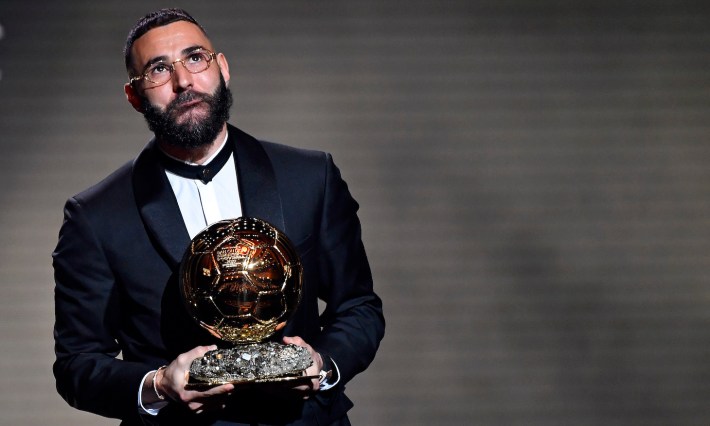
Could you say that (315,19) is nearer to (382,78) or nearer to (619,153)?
(382,78)

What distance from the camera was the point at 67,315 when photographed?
2221 millimetres

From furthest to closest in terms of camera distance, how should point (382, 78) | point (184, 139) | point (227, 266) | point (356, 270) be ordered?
1. point (382, 78)
2. point (356, 270)
3. point (184, 139)
4. point (227, 266)

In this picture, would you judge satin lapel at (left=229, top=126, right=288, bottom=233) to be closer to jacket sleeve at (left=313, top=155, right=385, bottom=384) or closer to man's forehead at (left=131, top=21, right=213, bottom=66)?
jacket sleeve at (left=313, top=155, right=385, bottom=384)

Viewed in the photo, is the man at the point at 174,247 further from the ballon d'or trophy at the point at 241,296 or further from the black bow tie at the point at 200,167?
the ballon d'or trophy at the point at 241,296

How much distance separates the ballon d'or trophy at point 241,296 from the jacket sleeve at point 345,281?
1.20 ft

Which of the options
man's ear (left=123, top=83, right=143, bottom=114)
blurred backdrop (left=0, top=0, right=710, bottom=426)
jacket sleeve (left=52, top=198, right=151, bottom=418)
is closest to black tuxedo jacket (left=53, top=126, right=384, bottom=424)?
jacket sleeve (left=52, top=198, right=151, bottom=418)

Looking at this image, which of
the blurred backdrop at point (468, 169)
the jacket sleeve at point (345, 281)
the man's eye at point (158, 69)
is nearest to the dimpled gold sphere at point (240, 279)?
the jacket sleeve at point (345, 281)

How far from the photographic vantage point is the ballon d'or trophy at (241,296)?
1.82 meters

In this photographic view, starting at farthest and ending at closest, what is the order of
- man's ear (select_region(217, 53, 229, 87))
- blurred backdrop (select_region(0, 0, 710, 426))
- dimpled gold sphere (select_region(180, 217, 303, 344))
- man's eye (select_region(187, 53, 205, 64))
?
blurred backdrop (select_region(0, 0, 710, 426)) < man's ear (select_region(217, 53, 229, 87)) < man's eye (select_region(187, 53, 205, 64)) < dimpled gold sphere (select_region(180, 217, 303, 344))

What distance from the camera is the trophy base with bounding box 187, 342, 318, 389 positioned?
1.82 m

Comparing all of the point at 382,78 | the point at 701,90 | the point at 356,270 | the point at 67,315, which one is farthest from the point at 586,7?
the point at 67,315

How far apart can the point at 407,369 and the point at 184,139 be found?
2452 mm

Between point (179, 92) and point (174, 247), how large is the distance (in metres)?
0.34

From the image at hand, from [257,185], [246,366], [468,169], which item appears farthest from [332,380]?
[468,169]
